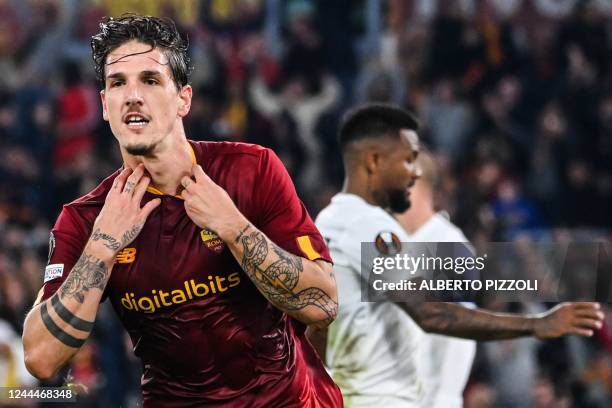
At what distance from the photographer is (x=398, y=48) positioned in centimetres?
→ 1212

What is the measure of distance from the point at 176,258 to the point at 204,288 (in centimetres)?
14

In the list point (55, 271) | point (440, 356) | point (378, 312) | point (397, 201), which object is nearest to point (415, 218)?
point (440, 356)

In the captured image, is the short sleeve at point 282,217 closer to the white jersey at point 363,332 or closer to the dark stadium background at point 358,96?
the white jersey at point 363,332

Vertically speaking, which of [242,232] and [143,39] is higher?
[143,39]

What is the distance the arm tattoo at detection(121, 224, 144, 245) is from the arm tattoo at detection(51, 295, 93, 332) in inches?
11.3

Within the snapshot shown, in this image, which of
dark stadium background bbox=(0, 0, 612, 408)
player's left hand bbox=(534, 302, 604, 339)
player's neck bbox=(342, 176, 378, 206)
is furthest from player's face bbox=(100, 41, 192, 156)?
dark stadium background bbox=(0, 0, 612, 408)

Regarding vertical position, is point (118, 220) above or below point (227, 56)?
below

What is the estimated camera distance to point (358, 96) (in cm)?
1202

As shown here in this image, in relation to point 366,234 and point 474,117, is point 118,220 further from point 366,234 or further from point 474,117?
point 474,117

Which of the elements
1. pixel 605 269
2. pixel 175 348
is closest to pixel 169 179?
pixel 175 348

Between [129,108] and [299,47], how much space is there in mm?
8229

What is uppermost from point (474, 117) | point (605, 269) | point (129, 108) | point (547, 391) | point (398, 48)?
point (398, 48)

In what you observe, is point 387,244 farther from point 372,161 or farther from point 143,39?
point 143,39

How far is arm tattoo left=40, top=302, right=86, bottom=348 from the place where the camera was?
3.85 meters
